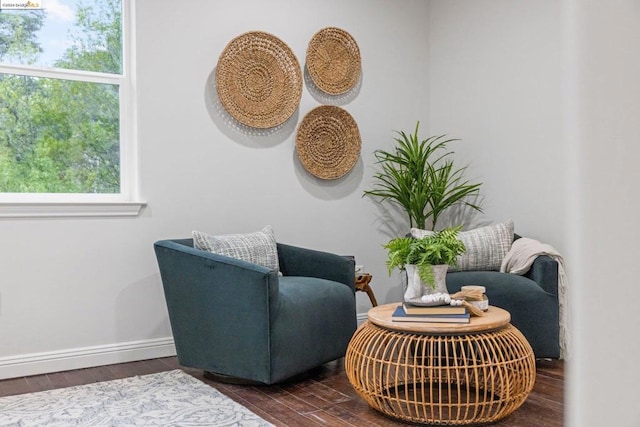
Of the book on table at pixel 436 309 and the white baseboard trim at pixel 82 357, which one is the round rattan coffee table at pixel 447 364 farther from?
the white baseboard trim at pixel 82 357

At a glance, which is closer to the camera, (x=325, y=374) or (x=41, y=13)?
(x=325, y=374)

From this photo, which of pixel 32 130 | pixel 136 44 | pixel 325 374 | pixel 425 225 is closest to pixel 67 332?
pixel 32 130

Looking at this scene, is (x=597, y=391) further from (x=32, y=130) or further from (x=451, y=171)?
(x=451, y=171)

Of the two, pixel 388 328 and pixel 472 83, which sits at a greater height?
pixel 472 83

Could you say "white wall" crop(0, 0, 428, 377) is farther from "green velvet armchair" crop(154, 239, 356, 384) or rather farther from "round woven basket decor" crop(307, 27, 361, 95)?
"green velvet armchair" crop(154, 239, 356, 384)

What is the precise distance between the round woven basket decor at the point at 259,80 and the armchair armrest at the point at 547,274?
72.8 inches

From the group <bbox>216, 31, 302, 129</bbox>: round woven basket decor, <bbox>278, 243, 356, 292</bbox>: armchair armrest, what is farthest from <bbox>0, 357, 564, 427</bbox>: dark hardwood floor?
<bbox>216, 31, 302, 129</bbox>: round woven basket decor

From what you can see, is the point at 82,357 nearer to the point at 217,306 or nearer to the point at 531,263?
the point at 217,306

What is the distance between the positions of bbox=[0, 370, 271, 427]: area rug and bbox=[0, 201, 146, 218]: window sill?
928mm

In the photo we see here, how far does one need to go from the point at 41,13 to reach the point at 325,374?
252 cm

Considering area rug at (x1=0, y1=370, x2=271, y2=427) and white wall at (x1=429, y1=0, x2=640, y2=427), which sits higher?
white wall at (x1=429, y1=0, x2=640, y2=427)

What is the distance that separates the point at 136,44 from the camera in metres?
3.56

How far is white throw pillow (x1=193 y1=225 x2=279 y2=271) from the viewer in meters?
3.22

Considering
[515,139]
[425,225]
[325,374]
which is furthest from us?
[425,225]
